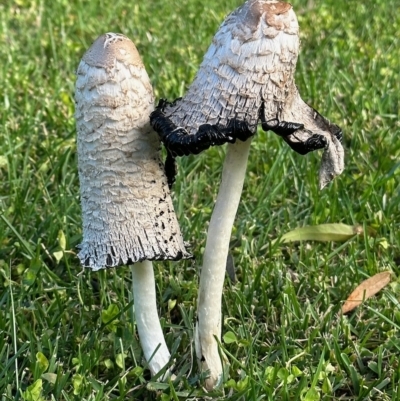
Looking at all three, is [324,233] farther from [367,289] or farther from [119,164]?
[119,164]

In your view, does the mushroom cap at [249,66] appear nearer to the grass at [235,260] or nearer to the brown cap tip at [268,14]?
the brown cap tip at [268,14]

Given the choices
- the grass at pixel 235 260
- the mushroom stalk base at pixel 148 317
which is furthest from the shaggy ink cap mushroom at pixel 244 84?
the grass at pixel 235 260

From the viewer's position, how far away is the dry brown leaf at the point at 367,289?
81.0 inches

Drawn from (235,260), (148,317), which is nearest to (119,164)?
(148,317)

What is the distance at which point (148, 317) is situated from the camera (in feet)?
5.55

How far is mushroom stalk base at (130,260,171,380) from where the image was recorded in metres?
1.64

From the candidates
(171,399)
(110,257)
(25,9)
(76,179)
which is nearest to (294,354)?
(171,399)

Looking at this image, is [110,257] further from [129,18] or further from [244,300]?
[129,18]

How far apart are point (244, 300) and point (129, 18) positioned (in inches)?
107

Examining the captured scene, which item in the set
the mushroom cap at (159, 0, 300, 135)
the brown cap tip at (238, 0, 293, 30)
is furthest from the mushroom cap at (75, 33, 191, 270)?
the brown cap tip at (238, 0, 293, 30)

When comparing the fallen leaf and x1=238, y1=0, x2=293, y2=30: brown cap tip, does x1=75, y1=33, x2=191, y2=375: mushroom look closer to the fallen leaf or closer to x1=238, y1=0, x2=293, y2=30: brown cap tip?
x1=238, y1=0, x2=293, y2=30: brown cap tip

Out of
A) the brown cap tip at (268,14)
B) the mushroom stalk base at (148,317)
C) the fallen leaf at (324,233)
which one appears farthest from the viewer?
the fallen leaf at (324,233)

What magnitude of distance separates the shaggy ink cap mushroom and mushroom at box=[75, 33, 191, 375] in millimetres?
96

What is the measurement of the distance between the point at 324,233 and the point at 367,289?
327 millimetres
